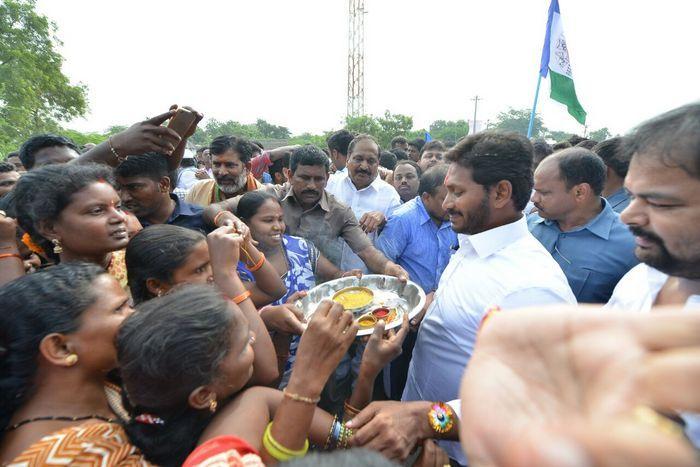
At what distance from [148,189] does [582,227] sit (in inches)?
130

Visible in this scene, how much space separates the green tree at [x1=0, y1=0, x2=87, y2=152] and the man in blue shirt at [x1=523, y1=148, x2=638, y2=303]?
26.0m

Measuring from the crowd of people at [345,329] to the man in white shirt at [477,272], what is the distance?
0.04 feet

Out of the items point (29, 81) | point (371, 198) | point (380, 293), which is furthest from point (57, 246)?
point (29, 81)

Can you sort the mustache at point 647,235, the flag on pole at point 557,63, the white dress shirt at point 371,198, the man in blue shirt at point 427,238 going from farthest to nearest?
1. the flag on pole at point 557,63
2. the white dress shirt at point 371,198
3. the man in blue shirt at point 427,238
4. the mustache at point 647,235

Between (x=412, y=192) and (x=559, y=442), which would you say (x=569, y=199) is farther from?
(x=412, y=192)

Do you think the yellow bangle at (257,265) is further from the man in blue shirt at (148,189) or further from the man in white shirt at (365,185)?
the man in white shirt at (365,185)

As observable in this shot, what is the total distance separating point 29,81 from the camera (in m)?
23.4

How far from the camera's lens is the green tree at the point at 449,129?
6801cm

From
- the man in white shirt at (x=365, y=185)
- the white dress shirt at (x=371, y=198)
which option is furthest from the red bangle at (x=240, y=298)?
the white dress shirt at (x=371, y=198)

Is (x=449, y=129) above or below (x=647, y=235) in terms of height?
below

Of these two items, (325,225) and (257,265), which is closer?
(257,265)

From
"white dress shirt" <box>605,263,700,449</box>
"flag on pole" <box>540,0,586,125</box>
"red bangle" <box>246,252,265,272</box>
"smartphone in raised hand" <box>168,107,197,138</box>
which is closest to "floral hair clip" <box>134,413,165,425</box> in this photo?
"red bangle" <box>246,252,265,272</box>

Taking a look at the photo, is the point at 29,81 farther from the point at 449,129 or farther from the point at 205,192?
the point at 449,129

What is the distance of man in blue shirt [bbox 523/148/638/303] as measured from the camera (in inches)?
104
